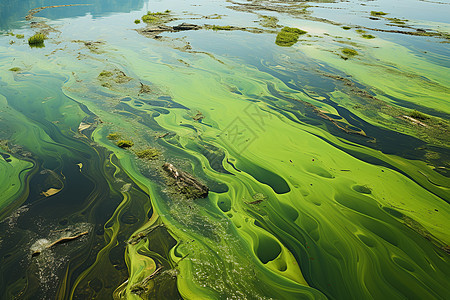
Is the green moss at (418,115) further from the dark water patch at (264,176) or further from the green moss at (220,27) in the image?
the green moss at (220,27)

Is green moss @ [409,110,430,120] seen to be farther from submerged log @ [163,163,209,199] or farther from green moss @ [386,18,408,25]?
green moss @ [386,18,408,25]

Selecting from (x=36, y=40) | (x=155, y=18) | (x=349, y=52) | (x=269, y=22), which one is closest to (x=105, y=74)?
(x=36, y=40)

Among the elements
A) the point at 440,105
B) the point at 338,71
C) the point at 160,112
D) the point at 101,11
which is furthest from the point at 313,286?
the point at 101,11

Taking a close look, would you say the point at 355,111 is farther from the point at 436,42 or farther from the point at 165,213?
the point at 436,42

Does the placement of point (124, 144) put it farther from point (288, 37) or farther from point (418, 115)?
point (288, 37)

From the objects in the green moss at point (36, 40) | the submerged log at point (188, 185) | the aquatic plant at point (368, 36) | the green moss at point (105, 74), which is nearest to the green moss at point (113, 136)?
the submerged log at point (188, 185)

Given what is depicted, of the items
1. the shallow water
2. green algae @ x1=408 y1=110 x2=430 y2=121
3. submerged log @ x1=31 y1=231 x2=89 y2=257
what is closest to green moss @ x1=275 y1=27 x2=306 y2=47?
the shallow water

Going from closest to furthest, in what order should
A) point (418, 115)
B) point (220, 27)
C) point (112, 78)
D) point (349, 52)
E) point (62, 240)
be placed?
1. point (62, 240)
2. point (418, 115)
3. point (112, 78)
4. point (349, 52)
5. point (220, 27)
